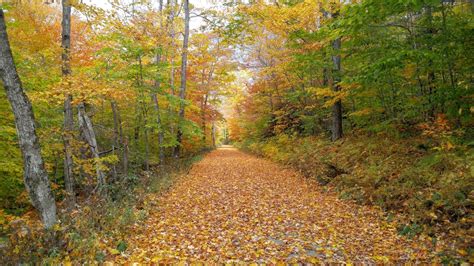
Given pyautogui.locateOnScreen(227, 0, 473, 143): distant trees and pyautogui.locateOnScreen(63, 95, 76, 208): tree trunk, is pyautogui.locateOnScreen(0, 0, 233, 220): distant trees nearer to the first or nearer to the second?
pyautogui.locateOnScreen(63, 95, 76, 208): tree trunk

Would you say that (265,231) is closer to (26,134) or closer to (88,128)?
(26,134)

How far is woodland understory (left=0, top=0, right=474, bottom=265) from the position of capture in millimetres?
4617

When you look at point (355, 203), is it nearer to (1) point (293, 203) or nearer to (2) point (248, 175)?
(1) point (293, 203)

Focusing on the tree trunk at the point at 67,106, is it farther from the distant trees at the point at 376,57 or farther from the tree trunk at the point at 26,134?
the distant trees at the point at 376,57

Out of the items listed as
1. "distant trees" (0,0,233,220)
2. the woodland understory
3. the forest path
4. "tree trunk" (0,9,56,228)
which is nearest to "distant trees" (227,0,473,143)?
the woodland understory

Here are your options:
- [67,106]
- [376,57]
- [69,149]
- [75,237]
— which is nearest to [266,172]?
[376,57]

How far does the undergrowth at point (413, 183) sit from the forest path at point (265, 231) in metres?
0.40

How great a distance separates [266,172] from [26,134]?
9906 millimetres

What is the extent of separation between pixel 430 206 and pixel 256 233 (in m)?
3.41

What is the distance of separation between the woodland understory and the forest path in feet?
0.13

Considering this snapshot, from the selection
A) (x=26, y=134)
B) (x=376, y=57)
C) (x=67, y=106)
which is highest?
(x=376, y=57)

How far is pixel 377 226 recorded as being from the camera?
5.66m

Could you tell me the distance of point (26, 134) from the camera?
465 centimetres

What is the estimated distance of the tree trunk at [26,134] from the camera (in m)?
4.53
